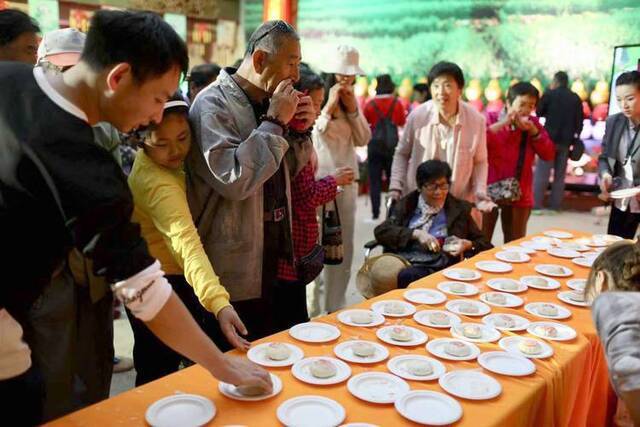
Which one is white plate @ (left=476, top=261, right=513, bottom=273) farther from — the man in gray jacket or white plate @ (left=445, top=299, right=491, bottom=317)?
the man in gray jacket

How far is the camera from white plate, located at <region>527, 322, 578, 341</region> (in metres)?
1.45

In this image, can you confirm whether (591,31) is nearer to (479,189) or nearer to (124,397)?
(479,189)

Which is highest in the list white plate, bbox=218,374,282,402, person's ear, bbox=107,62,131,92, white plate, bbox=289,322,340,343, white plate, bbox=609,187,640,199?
person's ear, bbox=107,62,131,92

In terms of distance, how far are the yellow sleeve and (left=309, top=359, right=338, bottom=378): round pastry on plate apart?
284 millimetres

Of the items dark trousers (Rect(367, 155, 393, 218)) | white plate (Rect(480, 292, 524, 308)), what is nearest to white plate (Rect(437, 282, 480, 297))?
white plate (Rect(480, 292, 524, 308))

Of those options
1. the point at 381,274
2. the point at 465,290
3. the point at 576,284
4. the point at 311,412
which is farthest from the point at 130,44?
the point at 381,274

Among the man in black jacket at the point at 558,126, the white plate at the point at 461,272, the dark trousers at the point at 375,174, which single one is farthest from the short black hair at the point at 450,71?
the man in black jacket at the point at 558,126

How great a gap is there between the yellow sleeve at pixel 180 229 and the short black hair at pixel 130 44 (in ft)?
1.97

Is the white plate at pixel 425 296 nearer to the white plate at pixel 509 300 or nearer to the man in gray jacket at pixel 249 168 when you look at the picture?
the white plate at pixel 509 300

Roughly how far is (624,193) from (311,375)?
7.76ft

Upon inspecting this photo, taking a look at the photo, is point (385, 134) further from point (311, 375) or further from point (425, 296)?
point (311, 375)

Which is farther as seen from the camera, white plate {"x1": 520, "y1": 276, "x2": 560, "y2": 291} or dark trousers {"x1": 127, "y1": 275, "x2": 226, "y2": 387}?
white plate {"x1": 520, "y1": 276, "x2": 560, "y2": 291}

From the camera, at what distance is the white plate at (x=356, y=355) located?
4.21 feet

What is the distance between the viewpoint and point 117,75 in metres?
0.85
